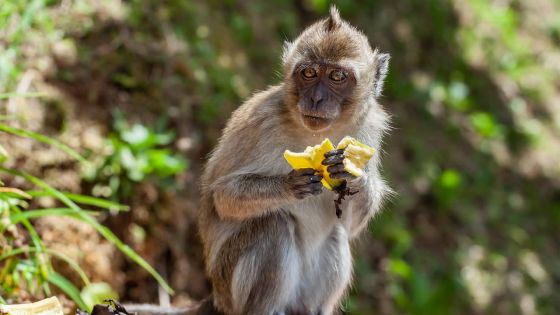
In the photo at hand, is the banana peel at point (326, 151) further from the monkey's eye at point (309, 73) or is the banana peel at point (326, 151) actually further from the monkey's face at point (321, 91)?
the monkey's eye at point (309, 73)

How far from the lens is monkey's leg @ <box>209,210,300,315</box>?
581 centimetres

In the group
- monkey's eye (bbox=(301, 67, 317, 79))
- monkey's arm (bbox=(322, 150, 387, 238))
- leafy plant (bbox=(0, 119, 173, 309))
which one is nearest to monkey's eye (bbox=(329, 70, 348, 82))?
monkey's eye (bbox=(301, 67, 317, 79))

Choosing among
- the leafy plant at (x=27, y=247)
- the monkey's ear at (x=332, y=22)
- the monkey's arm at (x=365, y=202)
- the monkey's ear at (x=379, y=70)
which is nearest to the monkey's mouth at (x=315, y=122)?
the monkey's arm at (x=365, y=202)

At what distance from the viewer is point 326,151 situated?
527cm

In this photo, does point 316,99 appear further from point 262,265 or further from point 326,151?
point 262,265

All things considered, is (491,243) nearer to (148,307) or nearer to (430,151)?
(430,151)

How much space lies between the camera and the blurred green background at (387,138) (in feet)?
24.4

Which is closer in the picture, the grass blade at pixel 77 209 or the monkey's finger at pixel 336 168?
the monkey's finger at pixel 336 168

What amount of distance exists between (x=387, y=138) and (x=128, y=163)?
16.7 feet

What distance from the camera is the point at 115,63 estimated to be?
27.6 ft

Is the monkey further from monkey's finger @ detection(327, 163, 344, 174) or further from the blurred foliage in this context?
the blurred foliage

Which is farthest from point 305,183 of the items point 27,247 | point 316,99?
point 27,247

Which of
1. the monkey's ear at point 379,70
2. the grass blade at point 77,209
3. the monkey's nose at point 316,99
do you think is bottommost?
the grass blade at point 77,209

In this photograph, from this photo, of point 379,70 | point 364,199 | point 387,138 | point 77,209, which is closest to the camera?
point 77,209
